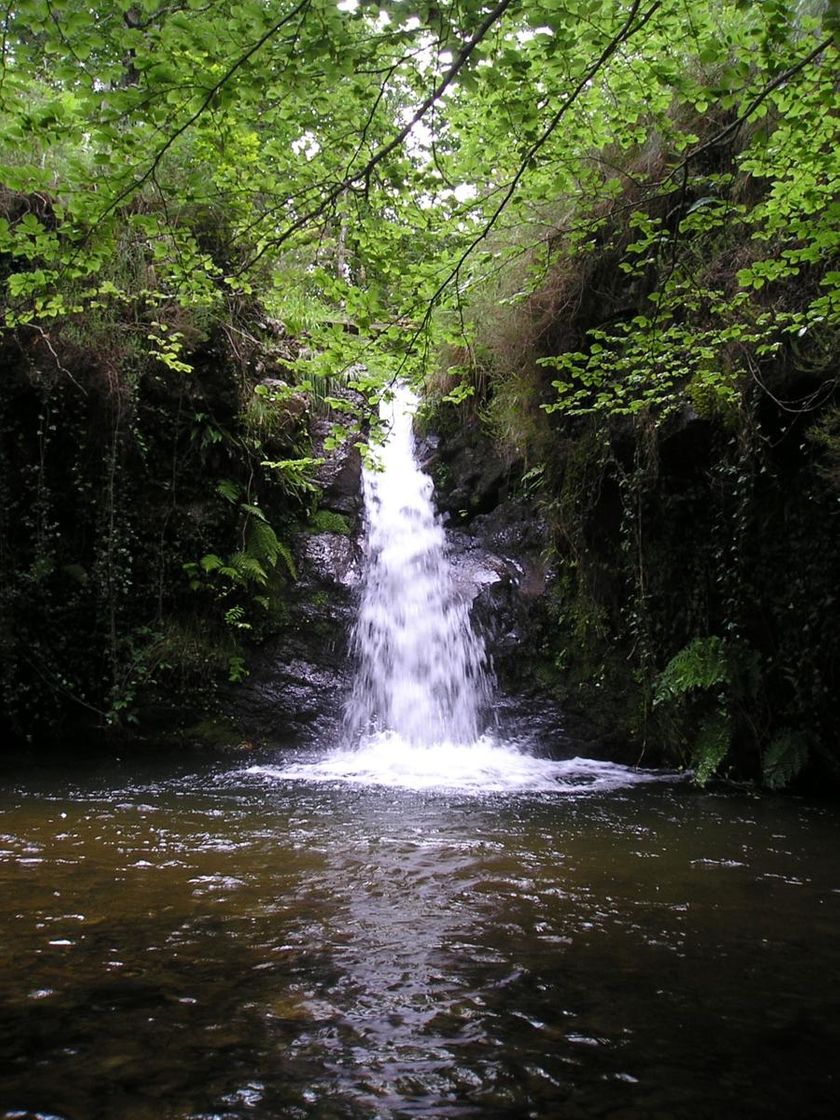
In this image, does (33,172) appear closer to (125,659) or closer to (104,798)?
(104,798)

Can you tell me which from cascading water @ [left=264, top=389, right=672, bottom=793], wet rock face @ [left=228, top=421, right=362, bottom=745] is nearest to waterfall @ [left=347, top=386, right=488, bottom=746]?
cascading water @ [left=264, top=389, right=672, bottom=793]

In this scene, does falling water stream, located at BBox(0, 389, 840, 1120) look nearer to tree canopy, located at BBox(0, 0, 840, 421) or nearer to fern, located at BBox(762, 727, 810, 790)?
fern, located at BBox(762, 727, 810, 790)

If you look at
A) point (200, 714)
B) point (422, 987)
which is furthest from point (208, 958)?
point (200, 714)

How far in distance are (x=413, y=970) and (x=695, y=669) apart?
181 inches

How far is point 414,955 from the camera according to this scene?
2.70 m

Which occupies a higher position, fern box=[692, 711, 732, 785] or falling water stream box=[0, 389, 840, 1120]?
fern box=[692, 711, 732, 785]

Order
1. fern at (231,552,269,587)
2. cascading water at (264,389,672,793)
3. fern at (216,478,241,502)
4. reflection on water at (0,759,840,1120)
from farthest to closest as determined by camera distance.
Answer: fern at (216,478,241,502)
fern at (231,552,269,587)
cascading water at (264,389,672,793)
reflection on water at (0,759,840,1120)

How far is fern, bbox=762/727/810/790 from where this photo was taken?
5.92 m

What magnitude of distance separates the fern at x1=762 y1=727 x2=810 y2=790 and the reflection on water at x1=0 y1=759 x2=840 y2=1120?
1.24 metres

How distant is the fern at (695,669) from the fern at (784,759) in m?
0.67

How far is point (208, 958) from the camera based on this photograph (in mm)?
2580

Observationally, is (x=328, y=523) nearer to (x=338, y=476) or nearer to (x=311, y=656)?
(x=338, y=476)

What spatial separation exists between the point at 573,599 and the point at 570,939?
5677mm

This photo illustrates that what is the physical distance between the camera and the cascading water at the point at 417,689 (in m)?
6.51
